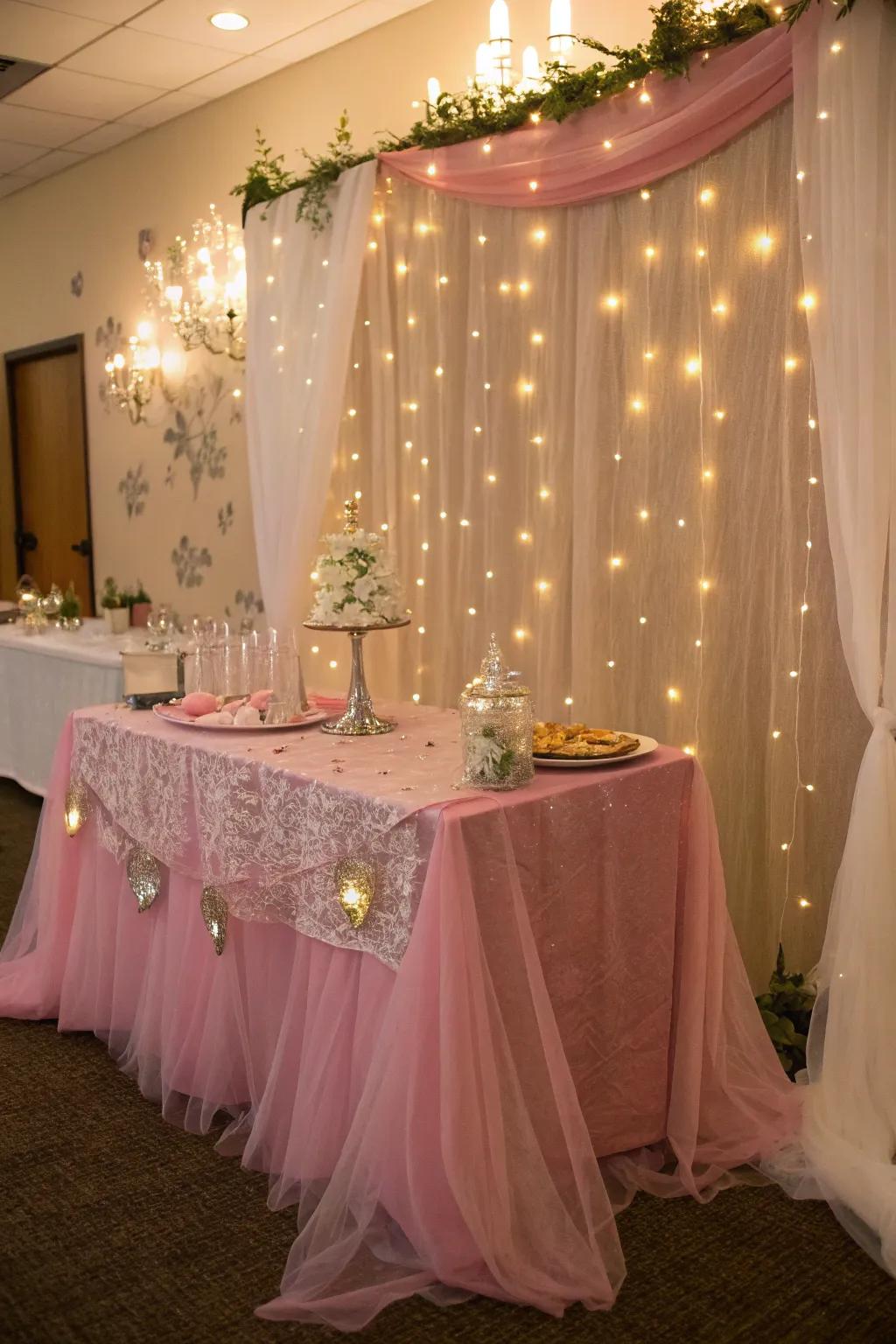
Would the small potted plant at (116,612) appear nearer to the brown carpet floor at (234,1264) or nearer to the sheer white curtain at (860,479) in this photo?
the brown carpet floor at (234,1264)

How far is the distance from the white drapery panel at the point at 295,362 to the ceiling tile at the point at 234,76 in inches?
31.1

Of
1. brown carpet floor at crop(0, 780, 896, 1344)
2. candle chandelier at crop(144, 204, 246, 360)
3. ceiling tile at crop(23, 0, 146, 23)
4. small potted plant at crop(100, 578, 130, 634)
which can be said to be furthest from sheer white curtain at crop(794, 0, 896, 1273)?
small potted plant at crop(100, 578, 130, 634)

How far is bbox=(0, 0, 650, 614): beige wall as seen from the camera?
3.97 meters

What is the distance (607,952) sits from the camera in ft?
8.06

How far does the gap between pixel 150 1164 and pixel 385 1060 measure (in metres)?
0.69

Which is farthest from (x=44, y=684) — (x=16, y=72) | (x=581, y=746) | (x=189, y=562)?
(x=581, y=746)

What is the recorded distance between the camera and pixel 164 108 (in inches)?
199

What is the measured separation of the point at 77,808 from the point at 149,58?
288cm

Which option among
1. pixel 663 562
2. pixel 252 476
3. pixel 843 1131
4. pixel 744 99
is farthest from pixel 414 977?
pixel 252 476

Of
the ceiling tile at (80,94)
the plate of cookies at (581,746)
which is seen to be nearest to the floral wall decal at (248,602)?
A: the ceiling tile at (80,94)

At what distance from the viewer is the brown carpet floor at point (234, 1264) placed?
6.57 ft

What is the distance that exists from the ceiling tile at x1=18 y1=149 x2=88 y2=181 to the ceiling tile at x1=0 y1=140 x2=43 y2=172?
→ 42mm

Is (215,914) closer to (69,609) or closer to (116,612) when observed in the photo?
(116,612)
